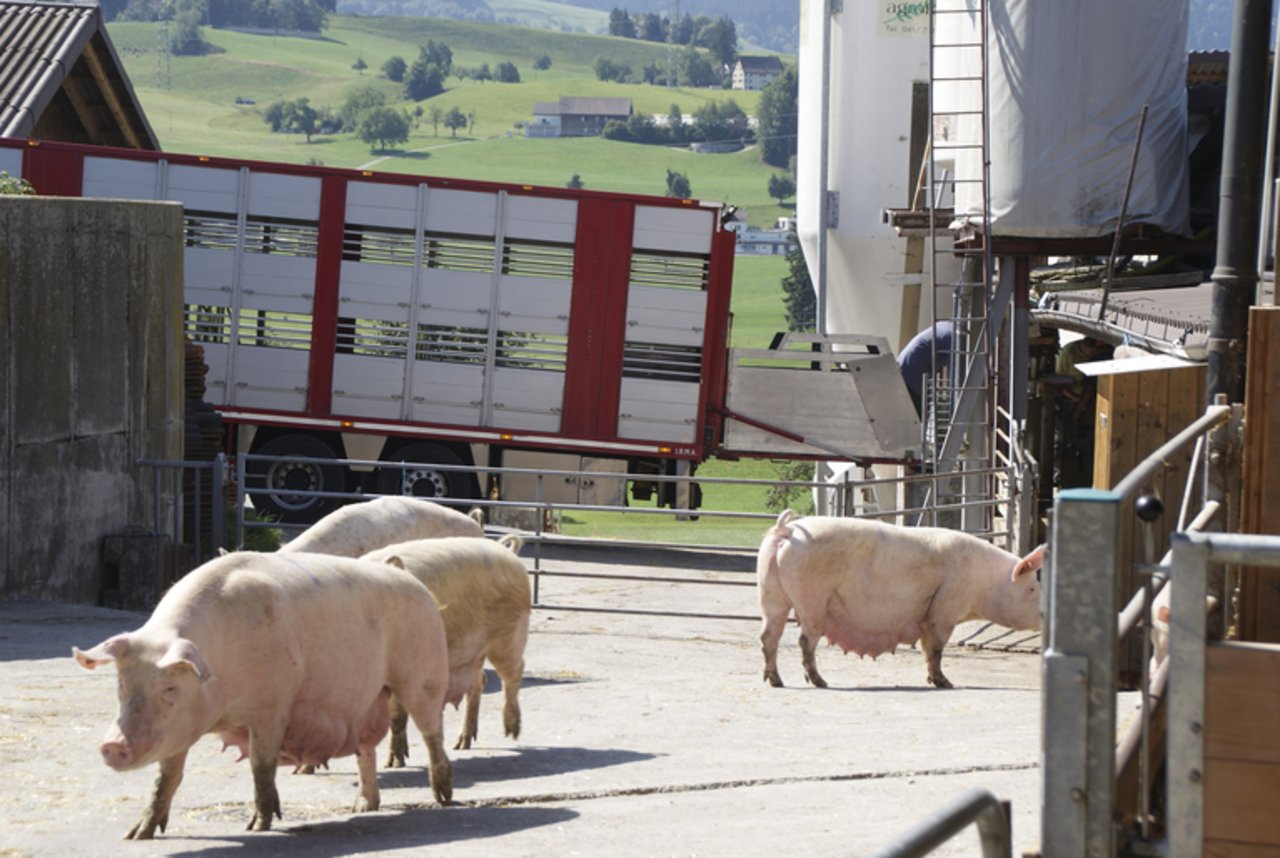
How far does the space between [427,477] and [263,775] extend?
12.7 m

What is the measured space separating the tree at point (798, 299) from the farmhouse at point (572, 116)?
5763 cm

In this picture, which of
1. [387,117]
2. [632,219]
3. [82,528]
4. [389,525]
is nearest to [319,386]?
[632,219]

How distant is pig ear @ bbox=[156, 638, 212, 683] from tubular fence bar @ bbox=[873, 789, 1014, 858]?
308 centimetres

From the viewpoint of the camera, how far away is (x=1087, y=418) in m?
21.0

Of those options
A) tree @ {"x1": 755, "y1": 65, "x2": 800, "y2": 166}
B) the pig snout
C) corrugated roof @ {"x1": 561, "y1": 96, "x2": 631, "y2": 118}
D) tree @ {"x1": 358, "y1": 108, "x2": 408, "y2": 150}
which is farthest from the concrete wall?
A: corrugated roof @ {"x1": 561, "y1": 96, "x2": 631, "y2": 118}

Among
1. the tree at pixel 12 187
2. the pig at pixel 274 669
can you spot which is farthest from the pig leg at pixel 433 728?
the tree at pixel 12 187

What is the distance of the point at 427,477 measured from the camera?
19297 mm

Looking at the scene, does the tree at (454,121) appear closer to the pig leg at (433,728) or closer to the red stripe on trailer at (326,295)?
the red stripe on trailer at (326,295)

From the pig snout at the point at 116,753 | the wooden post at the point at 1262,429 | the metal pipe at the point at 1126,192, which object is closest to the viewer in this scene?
the wooden post at the point at 1262,429

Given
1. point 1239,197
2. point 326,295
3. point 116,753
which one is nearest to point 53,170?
point 326,295

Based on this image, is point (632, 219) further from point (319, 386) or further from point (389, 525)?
point (389, 525)

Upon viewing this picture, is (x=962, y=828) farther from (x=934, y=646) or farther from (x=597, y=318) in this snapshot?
(x=597, y=318)

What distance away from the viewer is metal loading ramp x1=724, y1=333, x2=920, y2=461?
19.8m

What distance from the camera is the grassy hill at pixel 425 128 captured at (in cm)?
13975
